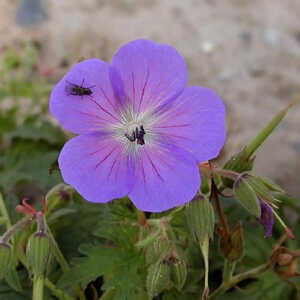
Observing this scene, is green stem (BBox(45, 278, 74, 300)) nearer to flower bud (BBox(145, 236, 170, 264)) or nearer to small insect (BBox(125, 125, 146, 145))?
flower bud (BBox(145, 236, 170, 264))

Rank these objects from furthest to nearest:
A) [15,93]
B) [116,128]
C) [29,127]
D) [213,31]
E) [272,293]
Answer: [213,31] → [15,93] → [29,127] → [272,293] → [116,128]

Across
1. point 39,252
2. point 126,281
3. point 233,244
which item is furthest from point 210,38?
point 39,252

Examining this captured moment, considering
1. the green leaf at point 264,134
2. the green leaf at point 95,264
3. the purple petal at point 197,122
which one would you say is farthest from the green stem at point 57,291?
the green leaf at point 264,134

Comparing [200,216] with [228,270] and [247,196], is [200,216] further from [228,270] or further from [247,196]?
[228,270]

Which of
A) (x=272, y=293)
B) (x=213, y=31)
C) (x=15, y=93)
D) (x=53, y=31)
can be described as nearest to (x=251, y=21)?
(x=213, y=31)

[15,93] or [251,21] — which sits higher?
[251,21]

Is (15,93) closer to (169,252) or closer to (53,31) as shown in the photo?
(53,31)
